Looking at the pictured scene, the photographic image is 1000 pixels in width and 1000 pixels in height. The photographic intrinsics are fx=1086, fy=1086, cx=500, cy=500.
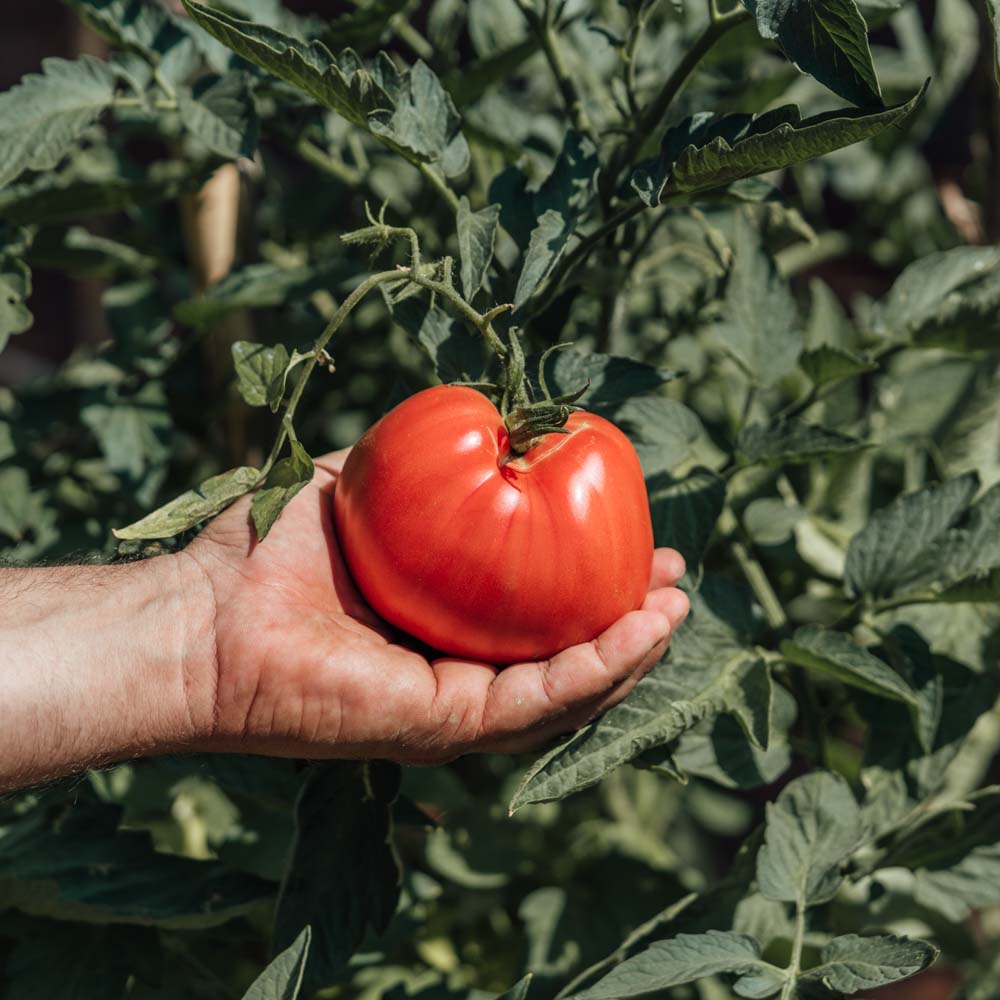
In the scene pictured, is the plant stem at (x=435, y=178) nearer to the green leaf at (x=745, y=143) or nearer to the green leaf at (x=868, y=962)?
the green leaf at (x=745, y=143)

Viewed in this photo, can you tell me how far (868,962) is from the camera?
65cm

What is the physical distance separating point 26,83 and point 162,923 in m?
0.62

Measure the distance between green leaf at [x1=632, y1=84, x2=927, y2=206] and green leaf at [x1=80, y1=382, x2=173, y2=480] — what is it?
20.6 inches

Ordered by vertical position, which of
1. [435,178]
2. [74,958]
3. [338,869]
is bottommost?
[74,958]

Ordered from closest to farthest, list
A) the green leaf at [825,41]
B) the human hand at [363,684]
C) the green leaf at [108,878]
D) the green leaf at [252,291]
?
the green leaf at [825,41] < the human hand at [363,684] < the green leaf at [108,878] < the green leaf at [252,291]

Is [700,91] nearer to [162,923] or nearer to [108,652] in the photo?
[108,652]

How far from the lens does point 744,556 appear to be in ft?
2.93

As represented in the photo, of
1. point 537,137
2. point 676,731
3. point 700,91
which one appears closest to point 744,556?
point 676,731

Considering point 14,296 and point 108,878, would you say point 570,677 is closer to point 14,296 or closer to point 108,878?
point 108,878

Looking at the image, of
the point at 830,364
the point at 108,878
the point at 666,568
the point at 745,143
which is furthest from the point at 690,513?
the point at 108,878

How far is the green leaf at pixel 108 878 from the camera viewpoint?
0.78 m

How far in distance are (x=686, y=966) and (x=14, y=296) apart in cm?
68

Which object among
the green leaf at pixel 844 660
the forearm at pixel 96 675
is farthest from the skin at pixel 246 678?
the green leaf at pixel 844 660

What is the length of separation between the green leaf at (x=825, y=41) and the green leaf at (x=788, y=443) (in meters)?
0.25
